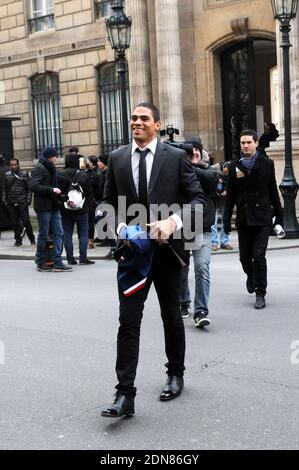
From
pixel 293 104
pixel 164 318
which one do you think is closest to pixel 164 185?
pixel 164 318

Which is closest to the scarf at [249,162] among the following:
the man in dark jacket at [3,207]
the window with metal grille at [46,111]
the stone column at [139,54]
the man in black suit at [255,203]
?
the man in black suit at [255,203]

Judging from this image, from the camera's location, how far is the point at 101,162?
14594 millimetres

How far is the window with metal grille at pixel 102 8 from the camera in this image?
2392cm

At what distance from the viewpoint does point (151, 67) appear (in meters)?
21.5

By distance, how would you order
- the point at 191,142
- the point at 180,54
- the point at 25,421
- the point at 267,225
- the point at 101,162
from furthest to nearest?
the point at 180,54, the point at 101,162, the point at 267,225, the point at 191,142, the point at 25,421

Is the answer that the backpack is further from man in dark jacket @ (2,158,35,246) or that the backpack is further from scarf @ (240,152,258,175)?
scarf @ (240,152,258,175)

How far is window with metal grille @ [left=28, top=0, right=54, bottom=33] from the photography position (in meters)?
25.8

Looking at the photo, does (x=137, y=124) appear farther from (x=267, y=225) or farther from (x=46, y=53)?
(x=46, y=53)

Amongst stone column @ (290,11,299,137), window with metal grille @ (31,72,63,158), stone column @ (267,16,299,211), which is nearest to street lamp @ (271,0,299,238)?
stone column @ (267,16,299,211)

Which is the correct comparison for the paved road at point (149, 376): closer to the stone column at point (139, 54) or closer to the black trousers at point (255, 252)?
the black trousers at point (255, 252)

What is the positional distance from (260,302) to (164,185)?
3877 mm

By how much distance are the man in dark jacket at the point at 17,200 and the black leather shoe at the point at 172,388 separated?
11376mm
